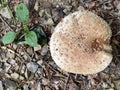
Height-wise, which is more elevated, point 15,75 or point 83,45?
point 83,45

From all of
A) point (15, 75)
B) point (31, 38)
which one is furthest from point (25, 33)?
point (15, 75)

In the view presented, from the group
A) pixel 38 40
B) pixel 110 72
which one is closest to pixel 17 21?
pixel 38 40

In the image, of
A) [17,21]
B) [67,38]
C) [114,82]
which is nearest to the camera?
[67,38]

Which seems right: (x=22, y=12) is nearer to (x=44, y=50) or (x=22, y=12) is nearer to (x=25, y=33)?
(x=25, y=33)

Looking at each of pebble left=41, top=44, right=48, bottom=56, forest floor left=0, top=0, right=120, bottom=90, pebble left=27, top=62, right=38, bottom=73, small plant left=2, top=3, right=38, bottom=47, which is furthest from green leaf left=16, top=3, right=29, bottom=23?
pebble left=27, top=62, right=38, bottom=73

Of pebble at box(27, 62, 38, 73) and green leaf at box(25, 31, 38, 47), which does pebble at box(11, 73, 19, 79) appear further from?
green leaf at box(25, 31, 38, 47)

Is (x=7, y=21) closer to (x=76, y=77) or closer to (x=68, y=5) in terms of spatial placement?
(x=68, y=5)

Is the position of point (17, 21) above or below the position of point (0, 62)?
above

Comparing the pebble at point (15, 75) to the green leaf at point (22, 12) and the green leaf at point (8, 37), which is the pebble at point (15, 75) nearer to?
the green leaf at point (8, 37)
